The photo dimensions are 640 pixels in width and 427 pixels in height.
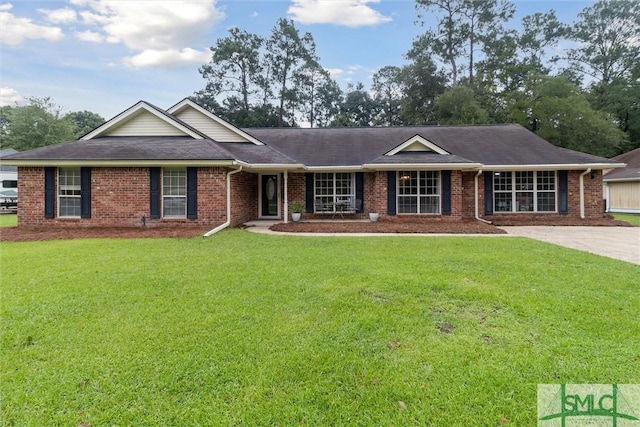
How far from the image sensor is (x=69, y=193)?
38.2ft

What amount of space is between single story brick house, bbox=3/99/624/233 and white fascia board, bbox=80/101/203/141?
38mm

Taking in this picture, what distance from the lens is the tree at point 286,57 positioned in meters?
37.2

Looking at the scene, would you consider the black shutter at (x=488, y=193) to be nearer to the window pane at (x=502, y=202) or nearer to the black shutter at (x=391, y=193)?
the window pane at (x=502, y=202)

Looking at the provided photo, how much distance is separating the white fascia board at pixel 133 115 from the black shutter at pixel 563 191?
47.8ft

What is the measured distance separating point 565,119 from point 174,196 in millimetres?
27051

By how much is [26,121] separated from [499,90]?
49039 millimetres

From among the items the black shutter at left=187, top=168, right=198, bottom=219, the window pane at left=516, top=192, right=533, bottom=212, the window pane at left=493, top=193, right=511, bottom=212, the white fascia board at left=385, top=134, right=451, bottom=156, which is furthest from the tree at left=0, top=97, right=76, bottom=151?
the window pane at left=516, top=192, right=533, bottom=212

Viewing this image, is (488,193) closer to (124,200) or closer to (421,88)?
(124,200)

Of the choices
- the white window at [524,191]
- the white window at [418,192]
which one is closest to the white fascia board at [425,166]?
the white window at [418,192]

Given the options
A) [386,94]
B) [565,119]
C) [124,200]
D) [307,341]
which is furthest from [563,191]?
[386,94]

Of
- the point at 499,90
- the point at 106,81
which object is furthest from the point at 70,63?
the point at 499,90

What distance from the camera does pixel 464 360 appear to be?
Result: 113 inches

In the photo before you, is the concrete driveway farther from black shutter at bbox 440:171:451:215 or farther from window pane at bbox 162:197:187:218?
window pane at bbox 162:197:187:218

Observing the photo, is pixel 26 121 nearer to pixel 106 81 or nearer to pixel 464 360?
pixel 106 81
